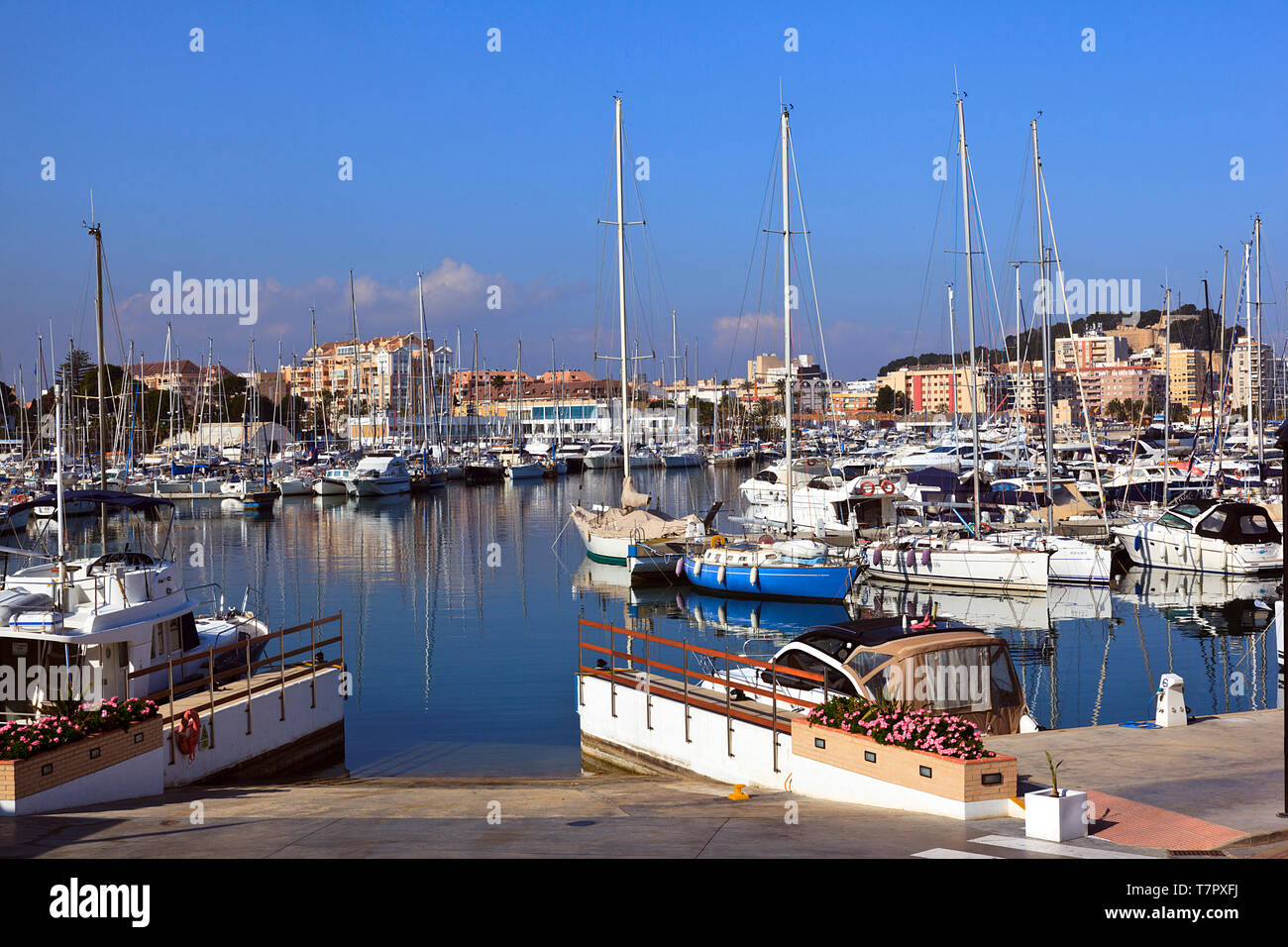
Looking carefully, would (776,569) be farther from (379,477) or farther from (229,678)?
(379,477)

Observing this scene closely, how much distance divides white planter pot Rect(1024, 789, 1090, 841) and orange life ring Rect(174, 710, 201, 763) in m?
13.1

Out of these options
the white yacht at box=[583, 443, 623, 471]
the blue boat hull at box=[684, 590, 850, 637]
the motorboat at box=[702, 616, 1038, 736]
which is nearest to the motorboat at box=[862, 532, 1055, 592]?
the blue boat hull at box=[684, 590, 850, 637]

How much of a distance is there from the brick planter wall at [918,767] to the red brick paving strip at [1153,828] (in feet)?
3.58

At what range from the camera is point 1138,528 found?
50.2m

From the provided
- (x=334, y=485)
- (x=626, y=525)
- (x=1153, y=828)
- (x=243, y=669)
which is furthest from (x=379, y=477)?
(x=1153, y=828)

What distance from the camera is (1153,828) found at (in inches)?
483

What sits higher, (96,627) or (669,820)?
(96,627)

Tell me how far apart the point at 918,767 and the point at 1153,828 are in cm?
252

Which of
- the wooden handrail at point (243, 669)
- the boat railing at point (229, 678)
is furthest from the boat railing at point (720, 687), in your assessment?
the boat railing at point (229, 678)

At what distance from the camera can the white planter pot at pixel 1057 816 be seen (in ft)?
38.5

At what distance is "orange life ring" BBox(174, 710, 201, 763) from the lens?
18.7m

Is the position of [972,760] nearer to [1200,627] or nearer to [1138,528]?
[1200,627]

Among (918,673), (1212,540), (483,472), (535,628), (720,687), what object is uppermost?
(483,472)
